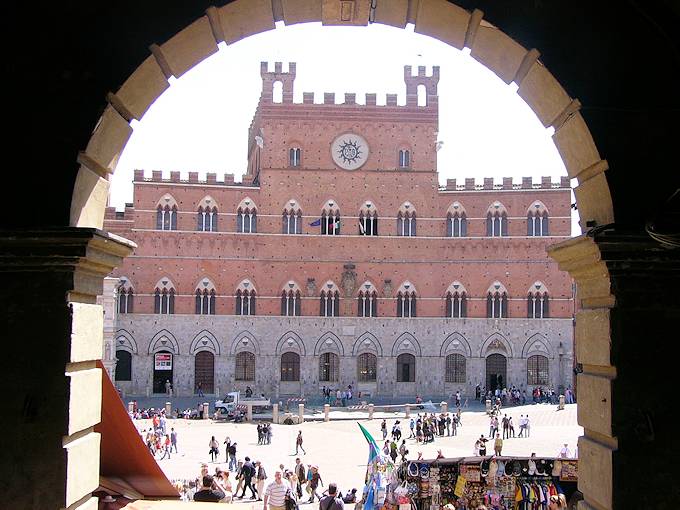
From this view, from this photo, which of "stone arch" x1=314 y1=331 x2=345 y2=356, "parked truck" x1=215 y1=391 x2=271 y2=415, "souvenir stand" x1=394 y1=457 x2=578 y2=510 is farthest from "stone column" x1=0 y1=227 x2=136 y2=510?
"stone arch" x1=314 y1=331 x2=345 y2=356

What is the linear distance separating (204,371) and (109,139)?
39334 millimetres

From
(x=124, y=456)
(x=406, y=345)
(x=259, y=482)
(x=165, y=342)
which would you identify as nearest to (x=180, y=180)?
(x=165, y=342)

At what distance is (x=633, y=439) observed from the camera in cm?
491

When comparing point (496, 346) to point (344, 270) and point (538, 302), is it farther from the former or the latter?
point (344, 270)

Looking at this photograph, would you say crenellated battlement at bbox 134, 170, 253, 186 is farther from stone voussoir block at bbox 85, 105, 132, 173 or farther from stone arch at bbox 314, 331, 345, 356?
stone voussoir block at bbox 85, 105, 132, 173

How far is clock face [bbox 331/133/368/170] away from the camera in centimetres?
4516

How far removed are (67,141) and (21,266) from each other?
803 millimetres

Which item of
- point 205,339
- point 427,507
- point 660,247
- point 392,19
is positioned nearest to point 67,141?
point 392,19

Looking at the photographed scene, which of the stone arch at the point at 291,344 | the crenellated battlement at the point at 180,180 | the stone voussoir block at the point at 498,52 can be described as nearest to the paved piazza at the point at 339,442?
the stone arch at the point at 291,344

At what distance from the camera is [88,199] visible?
5191mm

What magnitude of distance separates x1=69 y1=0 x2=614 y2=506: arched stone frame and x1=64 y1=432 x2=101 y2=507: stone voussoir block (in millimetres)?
1333

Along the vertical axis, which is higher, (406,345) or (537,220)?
(537,220)

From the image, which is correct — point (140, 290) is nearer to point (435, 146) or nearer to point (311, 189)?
point (311, 189)

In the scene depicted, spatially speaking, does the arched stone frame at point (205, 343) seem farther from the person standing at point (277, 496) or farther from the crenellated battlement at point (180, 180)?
the person standing at point (277, 496)
